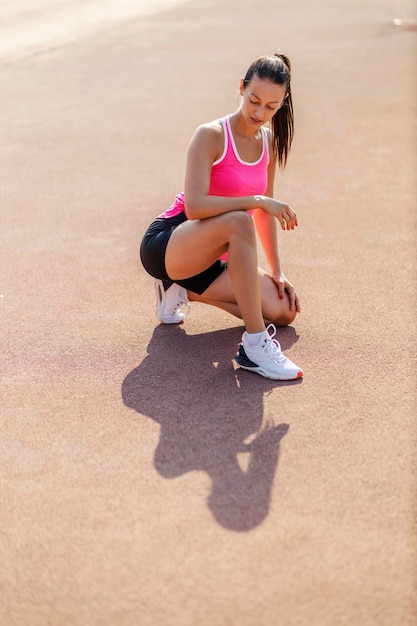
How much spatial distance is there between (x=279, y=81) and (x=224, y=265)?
0.84 meters

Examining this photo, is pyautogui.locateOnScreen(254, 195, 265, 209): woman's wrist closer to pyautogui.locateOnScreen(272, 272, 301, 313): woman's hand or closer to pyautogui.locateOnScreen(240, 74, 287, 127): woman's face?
pyautogui.locateOnScreen(240, 74, 287, 127): woman's face

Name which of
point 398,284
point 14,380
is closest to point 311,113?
point 398,284

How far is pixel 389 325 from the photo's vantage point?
388cm

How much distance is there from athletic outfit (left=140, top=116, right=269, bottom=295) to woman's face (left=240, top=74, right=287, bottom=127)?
0.13 metres

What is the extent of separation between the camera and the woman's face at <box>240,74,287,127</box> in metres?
3.43

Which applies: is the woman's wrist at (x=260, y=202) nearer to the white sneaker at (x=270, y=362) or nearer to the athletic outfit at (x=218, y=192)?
the athletic outfit at (x=218, y=192)

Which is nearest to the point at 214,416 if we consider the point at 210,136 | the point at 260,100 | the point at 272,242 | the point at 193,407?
the point at 193,407

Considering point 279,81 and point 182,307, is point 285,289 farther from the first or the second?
point 279,81

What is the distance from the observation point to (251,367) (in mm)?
3479

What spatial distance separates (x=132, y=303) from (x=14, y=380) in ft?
2.88

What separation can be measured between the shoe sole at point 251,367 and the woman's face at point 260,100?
2.94ft

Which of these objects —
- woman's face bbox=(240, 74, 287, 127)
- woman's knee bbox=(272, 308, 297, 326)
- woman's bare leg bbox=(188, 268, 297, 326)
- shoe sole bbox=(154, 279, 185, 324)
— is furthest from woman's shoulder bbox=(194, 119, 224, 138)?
woman's knee bbox=(272, 308, 297, 326)

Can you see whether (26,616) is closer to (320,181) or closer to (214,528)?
(214,528)

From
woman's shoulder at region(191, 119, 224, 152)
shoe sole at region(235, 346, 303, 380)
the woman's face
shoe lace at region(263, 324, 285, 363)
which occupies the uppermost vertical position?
the woman's face
